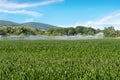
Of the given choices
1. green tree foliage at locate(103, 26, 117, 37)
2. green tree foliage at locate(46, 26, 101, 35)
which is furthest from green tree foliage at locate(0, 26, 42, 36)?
green tree foliage at locate(103, 26, 117, 37)

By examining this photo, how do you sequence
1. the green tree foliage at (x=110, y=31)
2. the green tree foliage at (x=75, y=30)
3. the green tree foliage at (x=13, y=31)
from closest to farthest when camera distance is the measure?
the green tree foliage at (x=13, y=31), the green tree foliage at (x=110, y=31), the green tree foliage at (x=75, y=30)

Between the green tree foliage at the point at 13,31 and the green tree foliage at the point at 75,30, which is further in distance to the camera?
the green tree foliage at the point at 75,30

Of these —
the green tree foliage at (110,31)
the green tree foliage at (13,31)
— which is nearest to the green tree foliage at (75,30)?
the green tree foliage at (110,31)

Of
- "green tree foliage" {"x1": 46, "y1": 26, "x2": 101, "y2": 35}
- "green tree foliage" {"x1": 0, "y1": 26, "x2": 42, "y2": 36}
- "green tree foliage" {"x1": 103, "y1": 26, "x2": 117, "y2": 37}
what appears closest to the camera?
"green tree foliage" {"x1": 0, "y1": 26, "x2": 42, "y2": 36}

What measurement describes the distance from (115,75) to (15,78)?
2.46 meters

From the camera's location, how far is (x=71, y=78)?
8250 millimetres

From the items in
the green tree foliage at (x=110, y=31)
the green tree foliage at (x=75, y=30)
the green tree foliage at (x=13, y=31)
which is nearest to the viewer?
the green tree foliage at (x=13, y=31)

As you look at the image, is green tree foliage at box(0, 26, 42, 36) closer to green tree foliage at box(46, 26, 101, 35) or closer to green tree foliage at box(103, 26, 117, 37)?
green tree foliage at box(46, 26, 101, 35)

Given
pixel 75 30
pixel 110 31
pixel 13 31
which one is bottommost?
pixel 110 31

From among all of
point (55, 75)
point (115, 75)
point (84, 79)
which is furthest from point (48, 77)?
point (115, 75)

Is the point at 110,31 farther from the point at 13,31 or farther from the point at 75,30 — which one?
the point at 13,31

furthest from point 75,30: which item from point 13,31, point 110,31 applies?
point 13,31

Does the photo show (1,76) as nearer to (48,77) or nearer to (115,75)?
(48,77)

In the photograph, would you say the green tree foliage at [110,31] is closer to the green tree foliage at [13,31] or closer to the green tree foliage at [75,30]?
the green tree foliage at [75,30]
